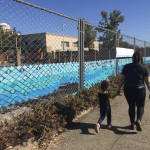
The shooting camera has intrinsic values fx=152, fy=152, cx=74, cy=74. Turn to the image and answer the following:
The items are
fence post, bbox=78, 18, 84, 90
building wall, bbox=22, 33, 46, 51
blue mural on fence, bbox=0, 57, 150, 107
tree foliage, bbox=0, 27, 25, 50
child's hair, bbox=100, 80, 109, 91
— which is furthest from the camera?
fence post, bbox=78, 18, 84, 90

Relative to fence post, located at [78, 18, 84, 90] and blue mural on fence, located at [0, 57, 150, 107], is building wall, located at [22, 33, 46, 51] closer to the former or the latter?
blue mural on fence, located at [0, 57, 150, 107]

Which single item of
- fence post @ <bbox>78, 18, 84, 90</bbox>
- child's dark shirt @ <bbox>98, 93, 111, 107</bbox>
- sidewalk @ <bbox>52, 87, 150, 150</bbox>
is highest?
fence post @ <bbox>78, 18, 84, 90</bbox>

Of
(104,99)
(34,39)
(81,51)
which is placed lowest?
(104,99)

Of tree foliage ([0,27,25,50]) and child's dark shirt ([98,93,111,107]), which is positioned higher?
tree foliage ([0,27,25,50])

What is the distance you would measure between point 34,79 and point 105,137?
1.92 metres

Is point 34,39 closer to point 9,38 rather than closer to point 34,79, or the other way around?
point 9,38

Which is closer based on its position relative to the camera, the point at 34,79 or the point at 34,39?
the point at 34,39

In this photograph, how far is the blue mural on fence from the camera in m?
2.84

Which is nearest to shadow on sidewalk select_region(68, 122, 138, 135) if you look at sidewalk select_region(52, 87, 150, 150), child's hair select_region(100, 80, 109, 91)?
sidewalk select_region(52, 87, 150, 150)

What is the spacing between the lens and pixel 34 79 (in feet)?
11.0

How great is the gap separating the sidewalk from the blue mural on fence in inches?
44.6

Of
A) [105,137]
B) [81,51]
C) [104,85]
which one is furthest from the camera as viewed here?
[81,51]

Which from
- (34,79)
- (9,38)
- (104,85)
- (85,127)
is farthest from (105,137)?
(9,38)

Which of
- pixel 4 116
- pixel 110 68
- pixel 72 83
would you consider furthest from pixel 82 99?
pixel 110 68
